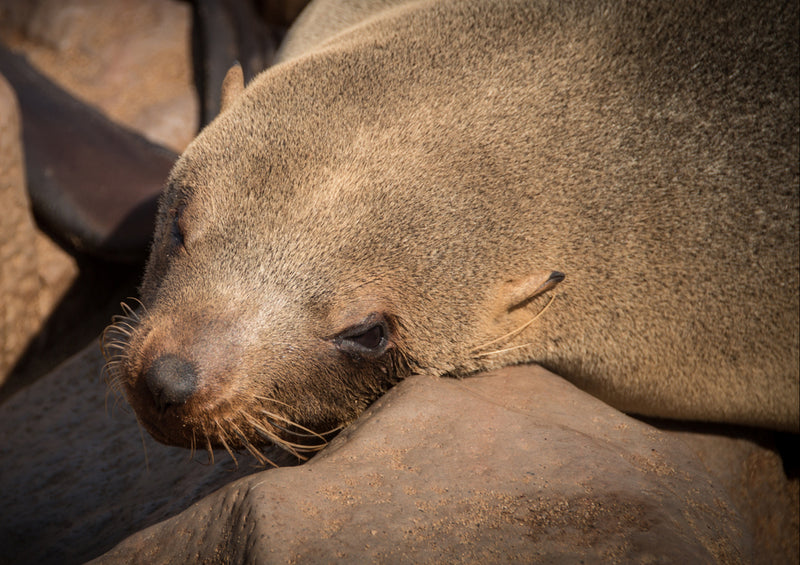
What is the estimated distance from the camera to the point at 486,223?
2236mm

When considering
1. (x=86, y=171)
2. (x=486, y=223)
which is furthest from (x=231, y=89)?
(x=86, y=171)

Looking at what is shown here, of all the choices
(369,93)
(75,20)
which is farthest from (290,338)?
(75,20)

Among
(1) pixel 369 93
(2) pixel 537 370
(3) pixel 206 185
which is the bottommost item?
(2) pixel 537 370

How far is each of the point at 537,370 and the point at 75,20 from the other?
5491 mm

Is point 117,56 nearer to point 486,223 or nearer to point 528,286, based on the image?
point 486,223

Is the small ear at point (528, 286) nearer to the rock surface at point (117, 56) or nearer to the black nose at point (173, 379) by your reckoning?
the black nose at point (173, 379)

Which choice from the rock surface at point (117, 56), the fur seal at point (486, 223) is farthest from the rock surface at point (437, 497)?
the rock surface at point (117, 56)

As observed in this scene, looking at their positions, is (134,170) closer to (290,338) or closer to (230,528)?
(290,338)

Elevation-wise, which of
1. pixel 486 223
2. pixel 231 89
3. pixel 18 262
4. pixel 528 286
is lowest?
pixel 18 262

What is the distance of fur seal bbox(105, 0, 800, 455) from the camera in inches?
81.4

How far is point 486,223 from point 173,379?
106 cm

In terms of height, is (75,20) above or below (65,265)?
above

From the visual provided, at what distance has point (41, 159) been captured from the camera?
405 centimetres

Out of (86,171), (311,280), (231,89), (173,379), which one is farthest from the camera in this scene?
(86,171)
